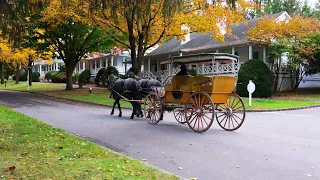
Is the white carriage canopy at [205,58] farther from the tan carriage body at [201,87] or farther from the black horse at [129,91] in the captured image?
the black horse at [129,91]

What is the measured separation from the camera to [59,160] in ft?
21.4

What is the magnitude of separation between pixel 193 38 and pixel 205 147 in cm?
3465

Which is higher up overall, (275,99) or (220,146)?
(275,99)

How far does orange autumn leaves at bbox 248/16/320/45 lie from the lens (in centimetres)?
2572

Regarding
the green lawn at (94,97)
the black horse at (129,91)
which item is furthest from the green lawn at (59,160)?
the green lawn at (94,97)

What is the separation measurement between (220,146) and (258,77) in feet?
56.9

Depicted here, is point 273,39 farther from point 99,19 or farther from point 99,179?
point 99,179

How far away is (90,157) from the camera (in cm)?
686

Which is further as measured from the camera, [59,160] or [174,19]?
[174,19]

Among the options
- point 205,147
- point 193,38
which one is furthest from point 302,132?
point 193,38

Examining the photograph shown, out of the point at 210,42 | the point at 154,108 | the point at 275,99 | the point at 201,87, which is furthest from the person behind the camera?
the point at 210,42

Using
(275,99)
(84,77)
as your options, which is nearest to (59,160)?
(275,99)

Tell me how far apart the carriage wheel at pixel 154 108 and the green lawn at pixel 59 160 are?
395cm

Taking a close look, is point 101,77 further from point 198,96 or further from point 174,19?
point 198,96
